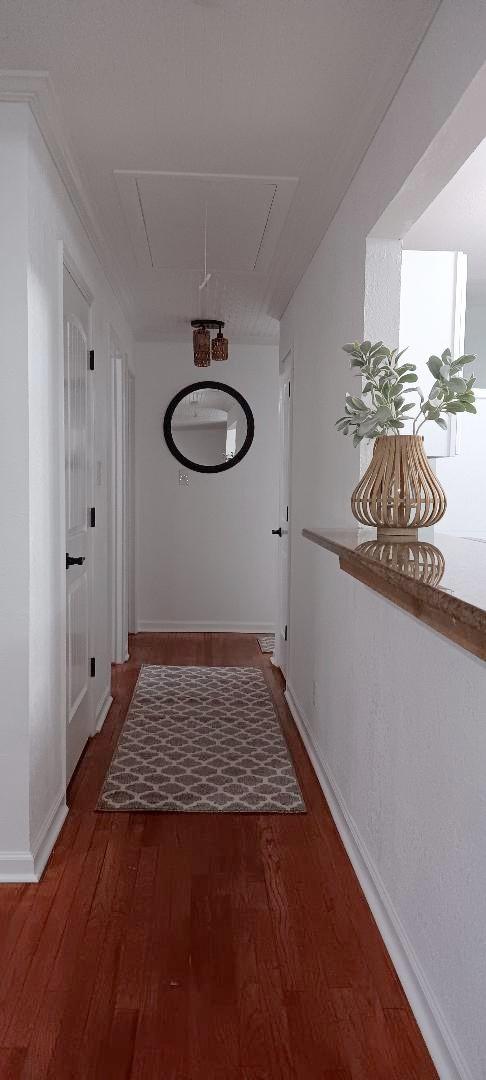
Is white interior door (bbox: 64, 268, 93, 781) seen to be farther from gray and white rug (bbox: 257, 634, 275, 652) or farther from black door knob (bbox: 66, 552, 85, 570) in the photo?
gray and white rug (bbox: 257, 634, 275, 652)

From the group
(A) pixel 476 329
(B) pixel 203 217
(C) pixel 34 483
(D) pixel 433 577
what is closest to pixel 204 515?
(A) pixel 476 329

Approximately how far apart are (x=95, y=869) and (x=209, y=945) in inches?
21.3

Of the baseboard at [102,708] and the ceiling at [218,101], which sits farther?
the baseboard at [102,708]

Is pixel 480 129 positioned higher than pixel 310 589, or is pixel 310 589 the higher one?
pixel 480 129

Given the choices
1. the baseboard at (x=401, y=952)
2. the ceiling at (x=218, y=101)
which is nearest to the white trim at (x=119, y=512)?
the ceiling at (x=218, y=101)

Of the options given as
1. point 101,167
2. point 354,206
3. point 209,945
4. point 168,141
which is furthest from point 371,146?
point 209,945

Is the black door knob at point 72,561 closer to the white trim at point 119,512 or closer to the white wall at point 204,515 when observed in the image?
the white trim at point 119,512

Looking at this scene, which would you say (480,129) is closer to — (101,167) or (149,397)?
(101,167)

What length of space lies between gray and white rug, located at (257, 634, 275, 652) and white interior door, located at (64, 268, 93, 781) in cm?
230

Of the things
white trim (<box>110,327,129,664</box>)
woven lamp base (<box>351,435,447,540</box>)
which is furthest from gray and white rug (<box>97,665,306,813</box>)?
woven lamp base (<box>351,435,447,540</box>)

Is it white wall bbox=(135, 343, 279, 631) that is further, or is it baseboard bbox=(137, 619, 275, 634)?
baseboard bbox=(137, 619, 275, 634)

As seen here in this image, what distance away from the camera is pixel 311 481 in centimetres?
390

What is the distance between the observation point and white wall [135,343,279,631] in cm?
652

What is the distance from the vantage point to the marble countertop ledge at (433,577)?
3.66 ft
